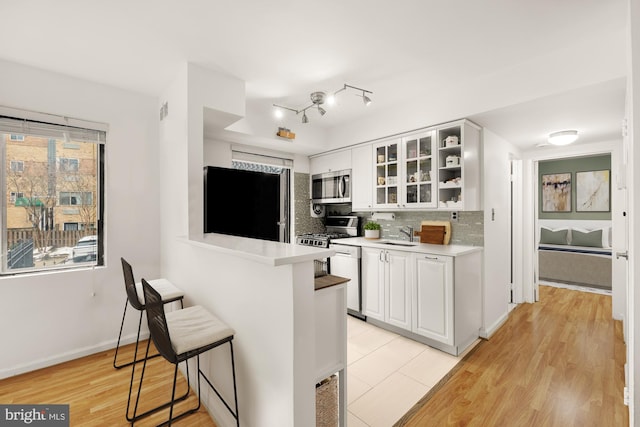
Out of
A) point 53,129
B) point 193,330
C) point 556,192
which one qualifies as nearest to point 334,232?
point 193,330

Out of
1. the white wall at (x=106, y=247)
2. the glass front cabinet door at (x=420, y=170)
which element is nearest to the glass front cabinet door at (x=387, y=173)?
the glass front cabinet door at (x=420, y=170)

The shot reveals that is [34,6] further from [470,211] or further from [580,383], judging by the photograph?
[580,383]

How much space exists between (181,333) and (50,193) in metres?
2.16

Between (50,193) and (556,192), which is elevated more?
(556,192)

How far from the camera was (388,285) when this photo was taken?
3102 millimetres

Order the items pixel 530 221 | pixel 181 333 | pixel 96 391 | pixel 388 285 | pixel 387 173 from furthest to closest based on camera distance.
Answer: pixel 530 221 → pixel 387 173 → pixel 388 285 → pixel 96 391 → pixel 181 333

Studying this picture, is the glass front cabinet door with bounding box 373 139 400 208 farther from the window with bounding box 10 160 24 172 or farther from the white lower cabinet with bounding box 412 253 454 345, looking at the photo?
the window with bounding box 10 160 24 172

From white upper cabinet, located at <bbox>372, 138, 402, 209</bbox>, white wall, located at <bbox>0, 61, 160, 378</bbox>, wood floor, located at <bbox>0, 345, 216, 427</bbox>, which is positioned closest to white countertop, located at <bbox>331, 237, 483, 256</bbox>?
white upper cabinet, located at <bbox>372, 138, 402, 209</bbox>

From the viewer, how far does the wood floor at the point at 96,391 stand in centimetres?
184

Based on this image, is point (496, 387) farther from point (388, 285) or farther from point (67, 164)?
point (67, 164)

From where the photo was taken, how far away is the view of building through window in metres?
2.38

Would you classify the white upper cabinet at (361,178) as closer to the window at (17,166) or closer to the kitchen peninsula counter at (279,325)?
the kitchen peninsula counter at (279,325)

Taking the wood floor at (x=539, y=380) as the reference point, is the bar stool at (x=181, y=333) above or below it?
above

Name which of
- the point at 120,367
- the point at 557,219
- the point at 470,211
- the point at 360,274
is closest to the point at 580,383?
the point at 470,211
